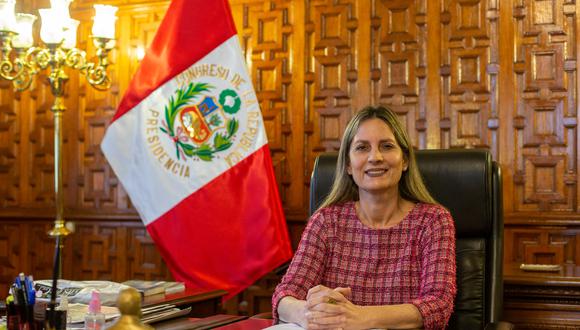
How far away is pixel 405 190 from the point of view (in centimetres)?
223

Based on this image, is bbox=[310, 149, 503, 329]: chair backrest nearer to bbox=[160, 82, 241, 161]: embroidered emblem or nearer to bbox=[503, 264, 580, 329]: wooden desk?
bbox=[503, 264, 580, 329]: wooden desk

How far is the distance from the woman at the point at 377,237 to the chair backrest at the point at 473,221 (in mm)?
80

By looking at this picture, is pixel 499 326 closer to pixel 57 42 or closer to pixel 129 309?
pixel 129 309

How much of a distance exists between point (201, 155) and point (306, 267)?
5.67 ft

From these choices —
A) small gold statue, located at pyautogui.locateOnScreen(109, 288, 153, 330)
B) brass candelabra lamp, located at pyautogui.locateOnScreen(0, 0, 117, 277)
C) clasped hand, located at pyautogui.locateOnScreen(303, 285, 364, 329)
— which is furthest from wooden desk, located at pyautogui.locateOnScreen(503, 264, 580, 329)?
brass candelabra lamp, located at pyautogui.locateOnScreen(0, 0, 117, 277)

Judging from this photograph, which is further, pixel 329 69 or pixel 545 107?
pixel 329 69

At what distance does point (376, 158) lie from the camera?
2.13 m

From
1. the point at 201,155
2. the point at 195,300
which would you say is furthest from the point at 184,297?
the point at 201,155

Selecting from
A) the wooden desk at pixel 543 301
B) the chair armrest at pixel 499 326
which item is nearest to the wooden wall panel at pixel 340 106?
the wooden desk at pixel 543 301

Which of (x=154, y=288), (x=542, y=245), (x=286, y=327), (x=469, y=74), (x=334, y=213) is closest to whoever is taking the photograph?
(x=286, y=327)

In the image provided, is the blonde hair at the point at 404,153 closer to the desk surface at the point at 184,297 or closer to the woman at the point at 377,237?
the woman at the point at 377,237

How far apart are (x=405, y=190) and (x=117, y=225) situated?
2.64 metres

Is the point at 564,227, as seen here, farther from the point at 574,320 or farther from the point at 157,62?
the point at 157,62

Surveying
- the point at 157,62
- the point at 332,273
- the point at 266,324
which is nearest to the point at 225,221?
the point at 157,62
